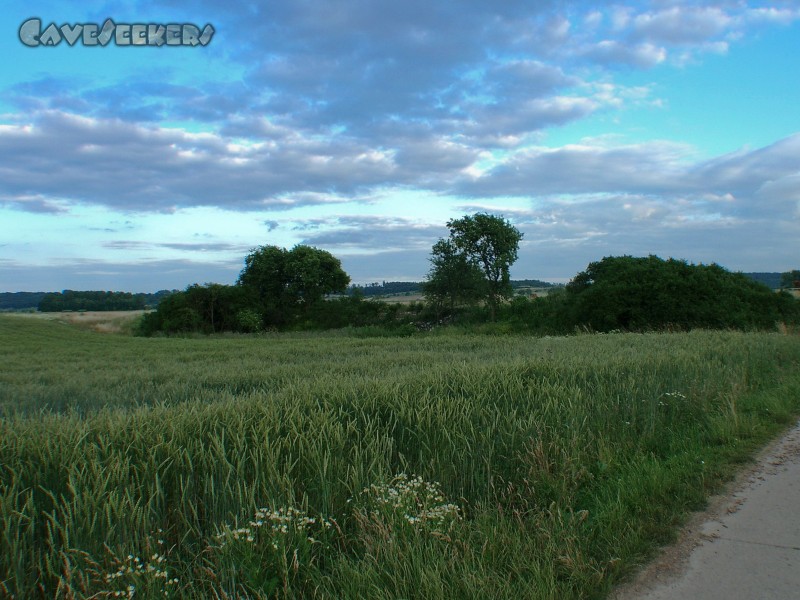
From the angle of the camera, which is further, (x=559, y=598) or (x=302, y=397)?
(x=302, y=397)

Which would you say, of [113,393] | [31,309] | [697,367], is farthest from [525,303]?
[31,309]

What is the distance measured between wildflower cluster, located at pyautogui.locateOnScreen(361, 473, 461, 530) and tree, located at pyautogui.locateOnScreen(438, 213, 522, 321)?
115 ft

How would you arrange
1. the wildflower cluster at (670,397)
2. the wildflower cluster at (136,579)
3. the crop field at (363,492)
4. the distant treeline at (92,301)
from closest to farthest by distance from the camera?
the wildflower cluster at (136,579) < the crop field at (363,492) < the wildflower cluster at (670,397) < the distant treeline at (92,301)

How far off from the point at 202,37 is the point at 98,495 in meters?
10.2

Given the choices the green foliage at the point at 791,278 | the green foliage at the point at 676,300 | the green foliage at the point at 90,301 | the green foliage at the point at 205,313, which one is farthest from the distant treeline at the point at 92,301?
the green foliage at the point at 791,278

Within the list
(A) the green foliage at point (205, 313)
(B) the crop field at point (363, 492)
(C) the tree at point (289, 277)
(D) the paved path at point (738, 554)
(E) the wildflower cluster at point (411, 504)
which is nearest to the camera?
(B) the crop field at point (363, 492)

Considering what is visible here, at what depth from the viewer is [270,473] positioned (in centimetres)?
367

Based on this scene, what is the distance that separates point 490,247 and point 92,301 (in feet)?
182

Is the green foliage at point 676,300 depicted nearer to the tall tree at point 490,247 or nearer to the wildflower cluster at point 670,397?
the tall tree at point 490,247

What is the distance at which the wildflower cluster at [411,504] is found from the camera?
3586 mm

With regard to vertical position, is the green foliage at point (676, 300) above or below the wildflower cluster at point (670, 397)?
above

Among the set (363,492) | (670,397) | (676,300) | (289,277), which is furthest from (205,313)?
(363,492)

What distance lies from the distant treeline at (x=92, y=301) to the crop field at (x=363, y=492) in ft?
204

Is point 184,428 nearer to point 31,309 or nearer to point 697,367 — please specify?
point 697,367
